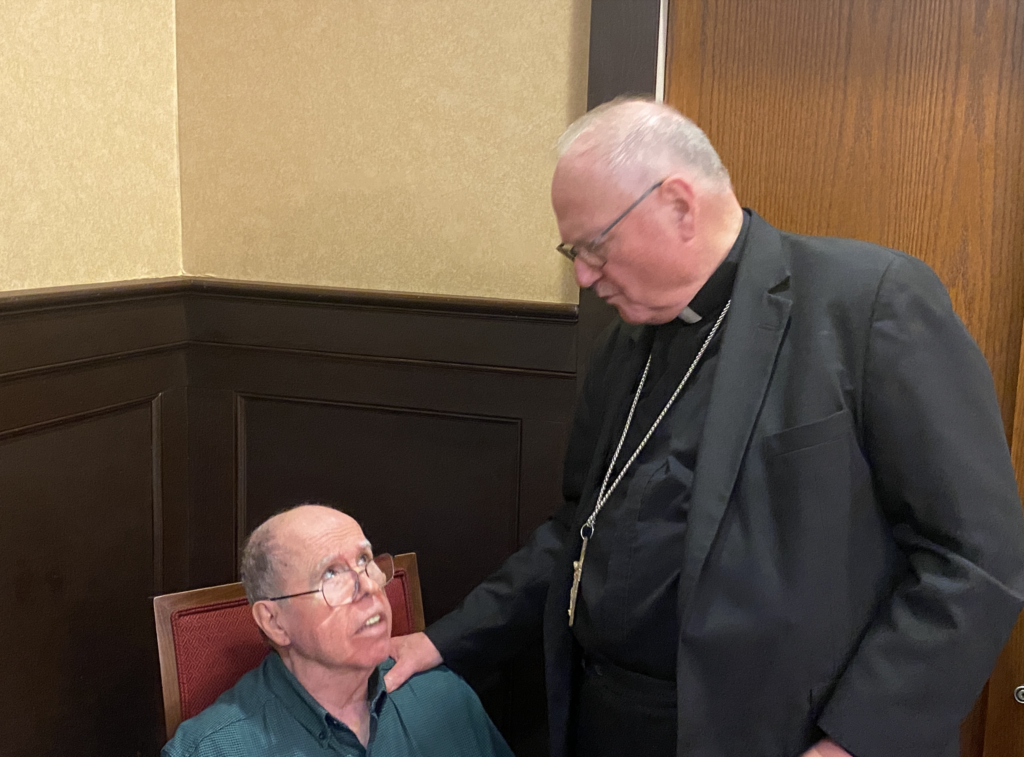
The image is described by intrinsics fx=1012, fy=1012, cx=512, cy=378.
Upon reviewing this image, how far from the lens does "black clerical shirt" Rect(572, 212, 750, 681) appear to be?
5.14 ft

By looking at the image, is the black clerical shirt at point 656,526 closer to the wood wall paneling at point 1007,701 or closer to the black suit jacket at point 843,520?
the black suit jacket at point 843,520

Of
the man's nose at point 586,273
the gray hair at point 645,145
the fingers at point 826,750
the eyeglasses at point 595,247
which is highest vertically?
the gray hair at point 645,145

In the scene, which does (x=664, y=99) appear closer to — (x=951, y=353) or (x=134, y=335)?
(x=951, y=353)

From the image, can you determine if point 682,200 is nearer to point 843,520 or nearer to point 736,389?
point 736,389

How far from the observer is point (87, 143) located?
226cm

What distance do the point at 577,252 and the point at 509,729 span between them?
4.47ft

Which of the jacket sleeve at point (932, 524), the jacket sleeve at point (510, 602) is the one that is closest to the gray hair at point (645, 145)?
the jacket sleeve at point (932, 524)

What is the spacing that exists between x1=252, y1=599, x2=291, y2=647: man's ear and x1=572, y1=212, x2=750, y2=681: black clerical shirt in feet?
1.73

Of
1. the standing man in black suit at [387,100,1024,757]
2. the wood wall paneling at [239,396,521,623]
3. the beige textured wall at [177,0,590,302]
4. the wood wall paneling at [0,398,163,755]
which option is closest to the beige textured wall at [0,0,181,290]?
the beige textured wall at [177,0,590,302]

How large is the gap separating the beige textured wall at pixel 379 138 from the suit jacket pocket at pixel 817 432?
904mm

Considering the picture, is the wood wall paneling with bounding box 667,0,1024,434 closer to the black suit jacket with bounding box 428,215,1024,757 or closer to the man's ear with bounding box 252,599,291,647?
the black suit jacket with bounding box 428,215,1024,757

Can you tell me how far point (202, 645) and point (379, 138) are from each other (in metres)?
1.19

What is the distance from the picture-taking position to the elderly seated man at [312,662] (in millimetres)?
1728

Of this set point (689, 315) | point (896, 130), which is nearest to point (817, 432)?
→ point (689, 315)
